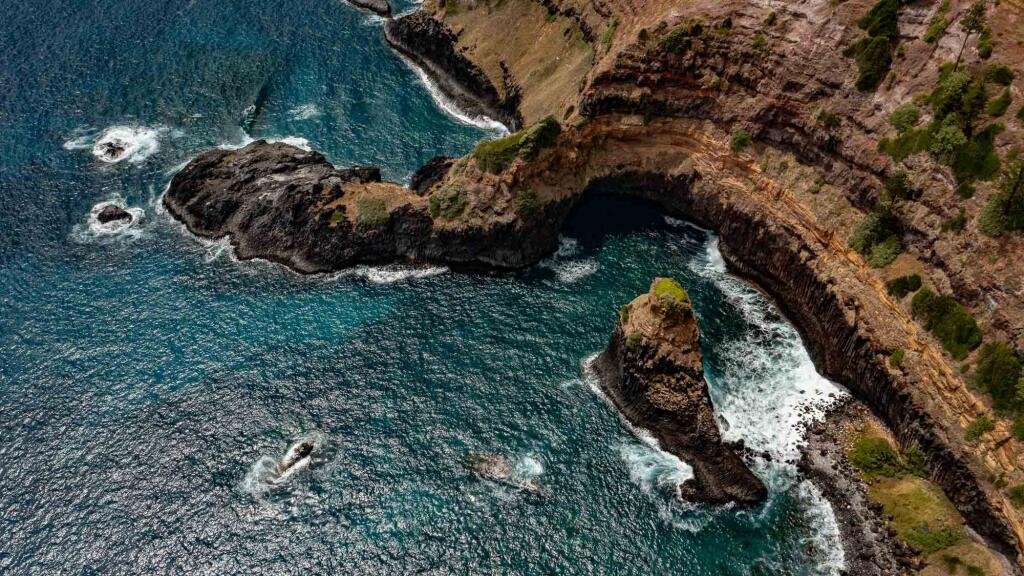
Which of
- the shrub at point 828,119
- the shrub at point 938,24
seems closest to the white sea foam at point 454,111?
the shrub at point 828,119

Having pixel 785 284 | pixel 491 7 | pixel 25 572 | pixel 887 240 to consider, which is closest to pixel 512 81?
pixel 491 7

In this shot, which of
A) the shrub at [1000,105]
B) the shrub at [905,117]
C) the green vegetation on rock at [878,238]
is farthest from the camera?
the shrub at [905,117]

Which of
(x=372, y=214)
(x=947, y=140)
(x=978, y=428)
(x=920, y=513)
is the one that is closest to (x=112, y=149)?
(x=372, y=214)

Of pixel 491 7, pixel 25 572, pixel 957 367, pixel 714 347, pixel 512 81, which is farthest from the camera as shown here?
pixel 491 7

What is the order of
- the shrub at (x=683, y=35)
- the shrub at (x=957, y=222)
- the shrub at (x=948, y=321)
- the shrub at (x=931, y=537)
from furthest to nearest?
the shrub at (x=683, y=35) < the shrub at (x=957, y=222) < the shrub at (x=948, y=321) < the shrub at (x=931, y=537)

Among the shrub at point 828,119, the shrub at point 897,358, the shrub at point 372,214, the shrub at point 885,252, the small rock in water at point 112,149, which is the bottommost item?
the small rock in water at point 112,149

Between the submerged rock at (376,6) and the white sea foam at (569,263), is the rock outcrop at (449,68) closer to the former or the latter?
the submerged rock at (376,6)

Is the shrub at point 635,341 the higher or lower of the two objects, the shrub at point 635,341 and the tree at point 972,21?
the lower

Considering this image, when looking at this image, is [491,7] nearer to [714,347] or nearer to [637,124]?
[637,124]
